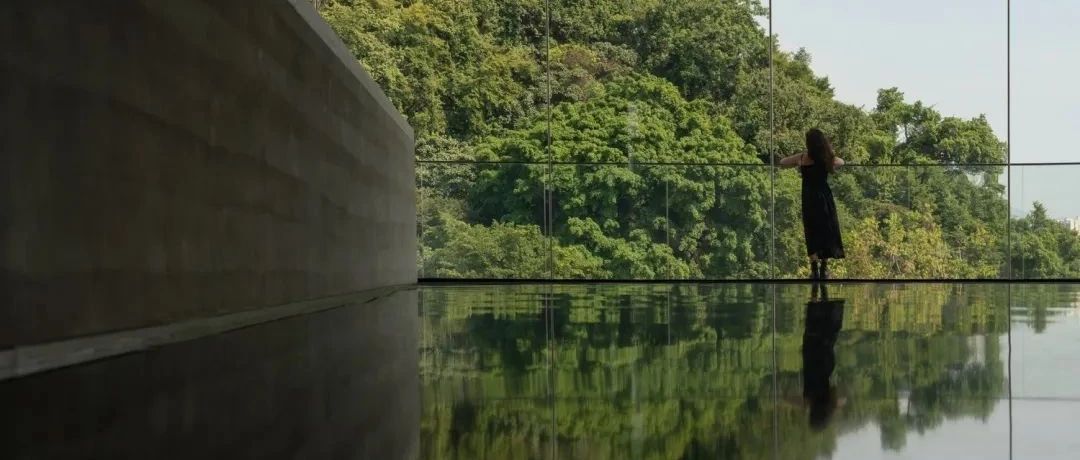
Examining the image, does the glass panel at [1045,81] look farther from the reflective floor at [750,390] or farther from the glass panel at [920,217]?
the reflective floor at [750,390]

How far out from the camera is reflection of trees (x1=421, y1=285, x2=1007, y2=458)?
1367 millimetres

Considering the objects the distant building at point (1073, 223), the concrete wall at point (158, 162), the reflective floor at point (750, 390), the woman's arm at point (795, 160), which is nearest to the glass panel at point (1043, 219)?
the distant building at point (1073, 223)

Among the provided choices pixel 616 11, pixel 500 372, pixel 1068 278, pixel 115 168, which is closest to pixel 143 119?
pixel 115 168

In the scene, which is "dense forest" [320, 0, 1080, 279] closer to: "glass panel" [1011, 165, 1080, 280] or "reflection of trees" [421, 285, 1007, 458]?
"glass panel" [1011, 165, 1080, 280]

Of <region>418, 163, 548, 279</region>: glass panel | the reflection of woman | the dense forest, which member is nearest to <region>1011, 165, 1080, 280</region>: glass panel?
<region>418, 163, 548, 279</region>: glass panel

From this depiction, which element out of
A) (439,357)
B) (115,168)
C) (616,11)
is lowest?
(439,357)

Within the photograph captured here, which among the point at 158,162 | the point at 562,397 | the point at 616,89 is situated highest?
the point at 616,89

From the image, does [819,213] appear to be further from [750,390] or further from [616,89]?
[616,89]

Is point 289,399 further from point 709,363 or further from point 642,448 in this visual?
point 709,363

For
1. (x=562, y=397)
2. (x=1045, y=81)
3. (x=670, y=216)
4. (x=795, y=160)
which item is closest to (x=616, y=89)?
(x=1045, y=81)

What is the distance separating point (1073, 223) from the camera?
11.3 metres

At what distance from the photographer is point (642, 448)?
1306mm

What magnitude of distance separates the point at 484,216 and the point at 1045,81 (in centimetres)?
1309

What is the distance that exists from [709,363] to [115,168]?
111 centimetres
